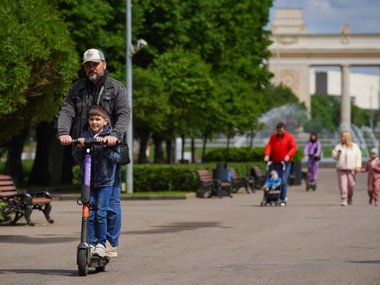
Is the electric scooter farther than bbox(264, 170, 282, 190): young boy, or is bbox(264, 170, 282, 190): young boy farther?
bbox(264, 170, 282, 190): young boy

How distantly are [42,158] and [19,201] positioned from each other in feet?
86.4

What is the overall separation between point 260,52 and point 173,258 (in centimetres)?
4738

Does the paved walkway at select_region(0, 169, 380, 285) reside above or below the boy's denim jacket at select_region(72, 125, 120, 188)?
below

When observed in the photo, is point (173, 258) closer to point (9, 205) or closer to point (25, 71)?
point (9, 205)

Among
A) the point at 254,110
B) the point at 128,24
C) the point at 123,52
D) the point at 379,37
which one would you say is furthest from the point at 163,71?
the point at 379,37

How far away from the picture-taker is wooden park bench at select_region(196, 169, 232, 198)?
36.2 meters

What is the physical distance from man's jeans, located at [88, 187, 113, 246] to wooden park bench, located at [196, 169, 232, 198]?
77.6ft

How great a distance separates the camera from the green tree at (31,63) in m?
25.9

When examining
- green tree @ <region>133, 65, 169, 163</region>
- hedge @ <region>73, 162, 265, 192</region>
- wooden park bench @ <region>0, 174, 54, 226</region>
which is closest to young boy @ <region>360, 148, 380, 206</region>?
hedge @ <region>73, 162, 265, 192</region>

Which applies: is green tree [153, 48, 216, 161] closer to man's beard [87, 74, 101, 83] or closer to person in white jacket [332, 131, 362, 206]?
person in white jacket [332, 131, 362, 206]

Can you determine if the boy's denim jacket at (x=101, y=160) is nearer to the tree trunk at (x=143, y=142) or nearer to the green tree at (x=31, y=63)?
the green tree at (x=31, y=63)

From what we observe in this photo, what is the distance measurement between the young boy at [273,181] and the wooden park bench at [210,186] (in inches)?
270

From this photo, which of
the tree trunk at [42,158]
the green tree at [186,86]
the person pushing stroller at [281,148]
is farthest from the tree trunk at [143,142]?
the person pushing stroller at [281,148]

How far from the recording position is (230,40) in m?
54.9
